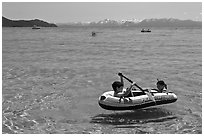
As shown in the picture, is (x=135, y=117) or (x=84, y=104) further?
(x=84, y=104)

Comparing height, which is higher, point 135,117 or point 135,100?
point 135,100

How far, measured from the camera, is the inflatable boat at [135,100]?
450 inches

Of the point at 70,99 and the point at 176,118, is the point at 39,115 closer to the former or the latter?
the point at 70,99

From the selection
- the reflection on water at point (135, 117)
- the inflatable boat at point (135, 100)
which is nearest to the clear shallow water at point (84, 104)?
the reflection on water at point (135, 117)

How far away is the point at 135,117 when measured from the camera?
37.8ft

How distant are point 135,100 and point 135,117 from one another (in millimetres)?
625

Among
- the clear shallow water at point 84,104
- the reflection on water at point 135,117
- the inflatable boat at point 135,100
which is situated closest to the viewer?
the clear shallow water at point 84,104

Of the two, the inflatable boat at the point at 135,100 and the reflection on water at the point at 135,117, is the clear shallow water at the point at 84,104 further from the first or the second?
the inflatable boat at the point at 135,100

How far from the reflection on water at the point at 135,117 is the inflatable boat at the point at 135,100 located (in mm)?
304

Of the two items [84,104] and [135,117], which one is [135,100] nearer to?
[135,117]

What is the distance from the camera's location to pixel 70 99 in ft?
46.6

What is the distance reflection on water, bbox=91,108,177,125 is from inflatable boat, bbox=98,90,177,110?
30 centimetres

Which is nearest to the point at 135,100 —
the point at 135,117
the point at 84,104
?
the point at 135,117

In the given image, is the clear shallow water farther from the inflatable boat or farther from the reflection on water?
the inflatable boat
